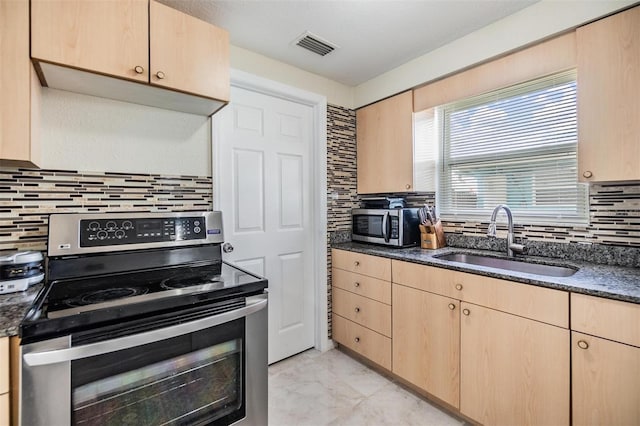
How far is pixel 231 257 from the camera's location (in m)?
2.09

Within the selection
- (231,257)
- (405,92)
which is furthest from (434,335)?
(405,92)

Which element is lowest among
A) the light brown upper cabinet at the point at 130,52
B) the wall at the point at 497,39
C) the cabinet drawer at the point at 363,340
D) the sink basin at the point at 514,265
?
the cabinet drawer at the point at 363,340

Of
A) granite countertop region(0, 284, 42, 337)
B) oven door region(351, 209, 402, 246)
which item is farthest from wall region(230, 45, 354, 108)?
granite countertop region(0, 284, 42, 337)

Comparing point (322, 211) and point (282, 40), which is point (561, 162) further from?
point (282, 40)

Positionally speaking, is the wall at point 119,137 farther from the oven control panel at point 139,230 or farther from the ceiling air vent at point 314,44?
the ceiling air vent at point 314,44

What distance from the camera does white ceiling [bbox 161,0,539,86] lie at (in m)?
1.65

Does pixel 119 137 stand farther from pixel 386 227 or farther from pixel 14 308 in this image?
pixel 386 227

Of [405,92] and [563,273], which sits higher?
[405,92]

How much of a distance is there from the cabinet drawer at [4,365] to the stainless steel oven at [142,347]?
47 millimetres

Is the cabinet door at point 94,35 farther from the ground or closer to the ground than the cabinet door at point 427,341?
farther from the ground

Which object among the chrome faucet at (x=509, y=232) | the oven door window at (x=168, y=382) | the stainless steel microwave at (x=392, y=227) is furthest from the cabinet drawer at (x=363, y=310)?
the oven door window at (x=168, y=382)

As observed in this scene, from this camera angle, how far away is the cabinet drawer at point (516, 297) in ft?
4.25

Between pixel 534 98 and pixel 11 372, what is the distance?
2669 millimetres

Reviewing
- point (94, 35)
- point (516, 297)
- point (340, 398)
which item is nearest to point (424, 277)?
point (516, 297)
